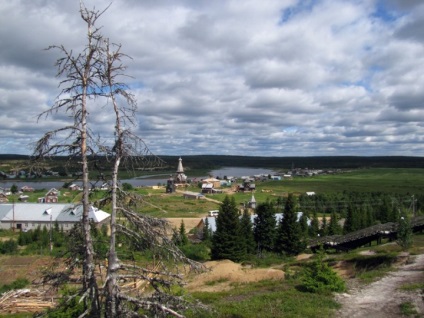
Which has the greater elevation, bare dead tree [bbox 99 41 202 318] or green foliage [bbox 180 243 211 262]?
bare dead tree [bbox 99 41 202 318]

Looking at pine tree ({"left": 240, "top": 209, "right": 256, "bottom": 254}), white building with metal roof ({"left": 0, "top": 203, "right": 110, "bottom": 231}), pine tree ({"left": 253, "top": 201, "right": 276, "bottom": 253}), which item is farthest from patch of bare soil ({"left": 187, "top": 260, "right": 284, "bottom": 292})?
white building with metal roof ({"left": 0, "top": 203, "right": 110, "bottom": 231})

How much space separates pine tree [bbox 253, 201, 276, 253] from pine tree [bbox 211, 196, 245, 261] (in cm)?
451

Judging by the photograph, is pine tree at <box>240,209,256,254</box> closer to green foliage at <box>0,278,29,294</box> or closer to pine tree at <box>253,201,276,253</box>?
pine tree at <box>253,201,276,253</box>

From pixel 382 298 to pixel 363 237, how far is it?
2227 centimetres

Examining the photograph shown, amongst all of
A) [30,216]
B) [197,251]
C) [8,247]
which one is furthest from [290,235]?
[30,216]

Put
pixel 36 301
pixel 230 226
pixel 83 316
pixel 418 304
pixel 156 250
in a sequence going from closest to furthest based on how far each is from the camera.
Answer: pixel 83 316, pixel 156 250, pixel 418 304, pixel 36 301, pixel 230 226

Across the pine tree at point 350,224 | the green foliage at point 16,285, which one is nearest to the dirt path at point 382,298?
the green foliage at point 16,285

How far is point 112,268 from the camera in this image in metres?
6.62

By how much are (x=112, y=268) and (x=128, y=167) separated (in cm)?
168

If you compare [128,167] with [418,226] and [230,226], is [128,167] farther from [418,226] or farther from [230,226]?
[418,226]

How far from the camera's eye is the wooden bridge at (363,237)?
1432 inches

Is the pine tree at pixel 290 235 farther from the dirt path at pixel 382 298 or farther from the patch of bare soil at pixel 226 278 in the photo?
the dirt path at pixel 382 298

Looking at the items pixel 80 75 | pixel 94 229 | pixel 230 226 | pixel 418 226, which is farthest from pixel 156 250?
pixel 418 226

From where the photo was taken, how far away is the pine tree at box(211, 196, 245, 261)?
115 ft
